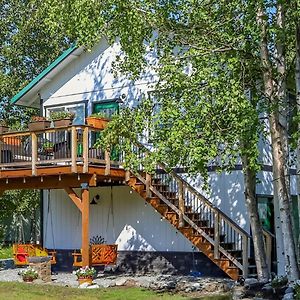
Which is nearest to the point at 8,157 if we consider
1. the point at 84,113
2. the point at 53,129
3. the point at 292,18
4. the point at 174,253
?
the point at 53,129

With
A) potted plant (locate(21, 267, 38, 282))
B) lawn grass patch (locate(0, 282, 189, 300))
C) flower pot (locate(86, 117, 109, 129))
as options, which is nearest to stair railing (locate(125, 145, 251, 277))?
flower pot (locate(86, 117, 109, 129))

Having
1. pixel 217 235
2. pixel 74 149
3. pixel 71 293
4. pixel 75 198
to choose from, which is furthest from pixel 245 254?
pixel 74 149

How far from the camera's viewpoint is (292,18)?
10352 mm

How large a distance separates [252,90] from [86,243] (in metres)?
5.36

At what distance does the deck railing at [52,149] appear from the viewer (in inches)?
558

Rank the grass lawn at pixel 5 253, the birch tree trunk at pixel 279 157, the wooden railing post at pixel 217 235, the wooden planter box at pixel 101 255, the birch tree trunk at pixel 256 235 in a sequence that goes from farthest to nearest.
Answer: the grass lawn at pixel 5 253
the wooden planter box at pixel 101 255
the wooden railing post at pixel 217 235
the birch tree trunk at pixel 256 235
the birch tree trunk at pixel 279 157

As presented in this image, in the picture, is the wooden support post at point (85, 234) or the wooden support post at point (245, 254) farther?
the wooden support post at point (85, 234)

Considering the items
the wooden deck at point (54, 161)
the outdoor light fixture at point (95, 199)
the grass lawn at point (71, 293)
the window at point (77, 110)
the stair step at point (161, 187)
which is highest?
the window at point (77, 110)

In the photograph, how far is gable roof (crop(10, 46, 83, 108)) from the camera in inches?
709

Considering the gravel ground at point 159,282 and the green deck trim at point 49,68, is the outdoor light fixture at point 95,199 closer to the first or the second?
the gravel ground at point 159,282

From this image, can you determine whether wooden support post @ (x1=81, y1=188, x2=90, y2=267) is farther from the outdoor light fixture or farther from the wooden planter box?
the outdoor light fixture

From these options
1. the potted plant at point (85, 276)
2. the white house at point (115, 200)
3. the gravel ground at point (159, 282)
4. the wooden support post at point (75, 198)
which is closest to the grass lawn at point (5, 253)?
the white house at point (115, 200)

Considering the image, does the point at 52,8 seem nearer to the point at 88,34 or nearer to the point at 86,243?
the point at 88,34

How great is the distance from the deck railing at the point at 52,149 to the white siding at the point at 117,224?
1765mm
